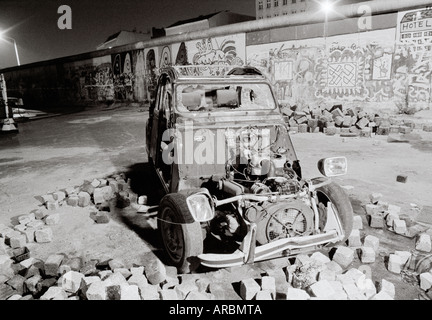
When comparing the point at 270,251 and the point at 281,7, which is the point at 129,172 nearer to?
the point at 270,251

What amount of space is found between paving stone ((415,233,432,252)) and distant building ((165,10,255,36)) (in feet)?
132

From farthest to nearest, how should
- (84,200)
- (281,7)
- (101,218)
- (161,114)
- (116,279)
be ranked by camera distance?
(281,7) < (84,200) < (161,114) < (101,218) < (116,279)

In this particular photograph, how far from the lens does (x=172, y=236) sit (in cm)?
314

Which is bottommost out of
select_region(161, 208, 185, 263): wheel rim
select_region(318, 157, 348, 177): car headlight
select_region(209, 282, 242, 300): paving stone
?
select_region(209, 282, 242, 300): paving stone

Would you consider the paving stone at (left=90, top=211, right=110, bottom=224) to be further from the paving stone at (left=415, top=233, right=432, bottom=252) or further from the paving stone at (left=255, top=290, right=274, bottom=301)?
the paving stone at (left=415, top=233, right=432, bottom=252)

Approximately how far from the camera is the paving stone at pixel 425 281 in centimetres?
268

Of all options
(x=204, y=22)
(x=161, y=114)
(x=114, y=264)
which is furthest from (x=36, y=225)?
(x=204, y=22)

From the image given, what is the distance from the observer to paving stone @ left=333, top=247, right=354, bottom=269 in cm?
302

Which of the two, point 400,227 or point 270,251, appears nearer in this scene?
point 270,251

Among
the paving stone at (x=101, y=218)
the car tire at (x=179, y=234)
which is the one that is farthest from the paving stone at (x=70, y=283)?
the paving stone at (x=101, y=218)

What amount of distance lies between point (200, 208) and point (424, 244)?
8.18ft

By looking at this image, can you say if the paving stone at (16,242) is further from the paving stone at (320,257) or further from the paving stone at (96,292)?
the paving stone at (320,257)

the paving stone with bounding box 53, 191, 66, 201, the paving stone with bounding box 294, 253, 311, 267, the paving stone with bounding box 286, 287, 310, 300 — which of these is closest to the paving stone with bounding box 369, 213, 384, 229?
the paving stone with bounding box 294, 253, 311, 267
